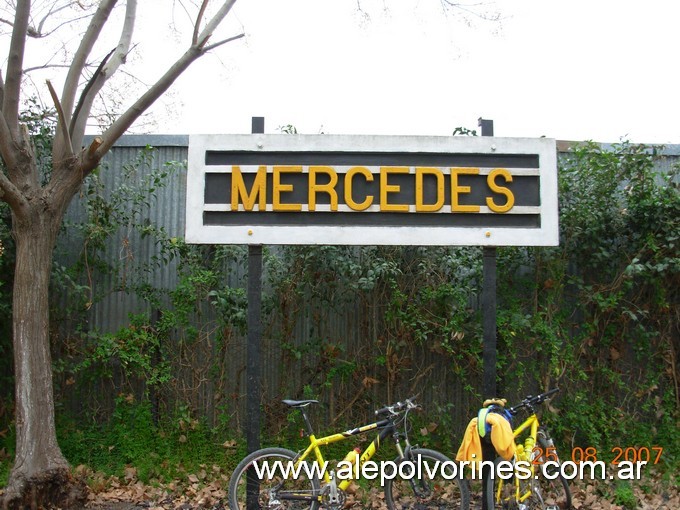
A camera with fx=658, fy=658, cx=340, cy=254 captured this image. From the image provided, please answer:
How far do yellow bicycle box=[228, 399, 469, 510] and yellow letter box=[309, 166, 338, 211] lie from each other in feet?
5.48

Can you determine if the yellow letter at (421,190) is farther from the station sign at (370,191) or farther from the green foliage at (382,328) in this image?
the green foliage at (382,328)

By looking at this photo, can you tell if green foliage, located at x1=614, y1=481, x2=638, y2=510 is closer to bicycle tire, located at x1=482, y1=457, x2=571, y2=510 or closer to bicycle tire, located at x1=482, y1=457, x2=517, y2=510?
bicycle tire, located at x1=482, y1=457, x2=571, y2=510

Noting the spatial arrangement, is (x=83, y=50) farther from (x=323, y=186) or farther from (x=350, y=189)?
(x=350, y=189)

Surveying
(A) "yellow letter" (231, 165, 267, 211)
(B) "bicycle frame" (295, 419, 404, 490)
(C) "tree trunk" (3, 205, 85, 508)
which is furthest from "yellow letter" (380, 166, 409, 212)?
(C) "tree trunk" (3, 205, 85, 508)

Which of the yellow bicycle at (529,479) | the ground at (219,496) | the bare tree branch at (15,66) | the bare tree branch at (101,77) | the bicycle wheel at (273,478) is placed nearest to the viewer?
the bicycle wheel at (273,478)

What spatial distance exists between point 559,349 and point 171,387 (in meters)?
4.24

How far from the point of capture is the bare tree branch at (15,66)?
6121 mm

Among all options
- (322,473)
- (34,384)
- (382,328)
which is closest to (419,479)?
(322,473)

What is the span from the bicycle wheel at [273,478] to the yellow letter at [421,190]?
233 cm

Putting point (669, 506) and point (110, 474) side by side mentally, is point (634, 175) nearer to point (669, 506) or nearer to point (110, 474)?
point (669, 506)

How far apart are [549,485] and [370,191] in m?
3.22

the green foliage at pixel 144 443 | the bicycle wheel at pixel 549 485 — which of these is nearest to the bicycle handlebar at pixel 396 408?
the bicycle wheel at pixel 549 485

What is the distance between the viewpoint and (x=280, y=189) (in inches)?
220

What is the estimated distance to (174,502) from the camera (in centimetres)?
642
